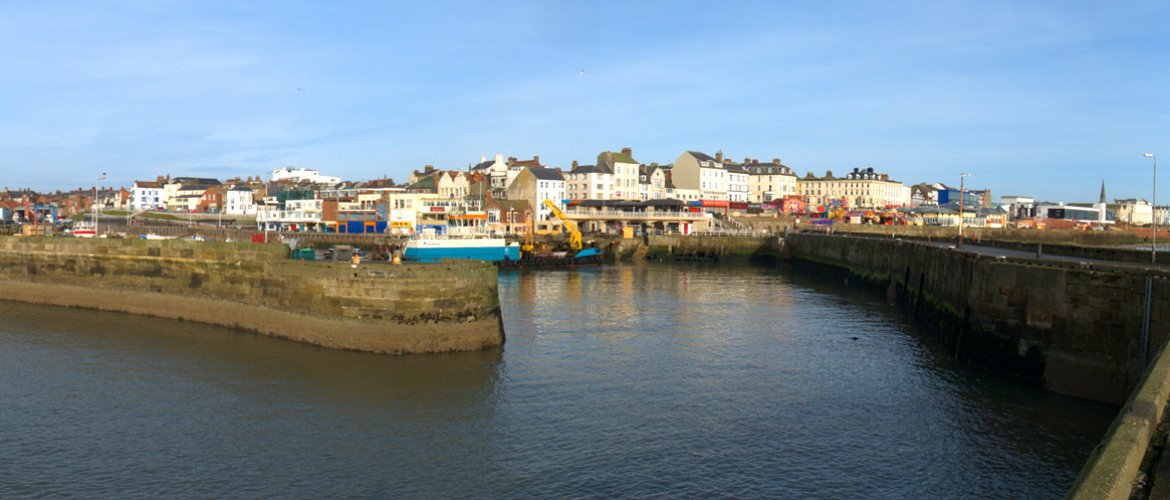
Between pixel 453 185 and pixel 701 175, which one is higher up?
pixel 701 175

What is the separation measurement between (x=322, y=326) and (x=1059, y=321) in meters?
25.9

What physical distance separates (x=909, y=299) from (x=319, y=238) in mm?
64427

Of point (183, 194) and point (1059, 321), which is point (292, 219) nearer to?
point (183, 194)

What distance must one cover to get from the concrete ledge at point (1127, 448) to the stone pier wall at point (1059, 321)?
11.8 m

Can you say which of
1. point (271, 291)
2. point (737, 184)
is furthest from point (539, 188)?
point (271, 291)

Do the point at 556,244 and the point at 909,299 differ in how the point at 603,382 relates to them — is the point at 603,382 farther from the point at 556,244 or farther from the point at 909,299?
the point at 556,244

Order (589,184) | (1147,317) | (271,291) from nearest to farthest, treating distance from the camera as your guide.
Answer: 1. (1147,317)
2. (271,291)
3. (589,184)

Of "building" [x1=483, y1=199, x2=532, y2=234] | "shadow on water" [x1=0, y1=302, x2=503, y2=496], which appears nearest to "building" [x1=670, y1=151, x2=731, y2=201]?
"building" [x1=483, y1=199, x2=532, y2=234]

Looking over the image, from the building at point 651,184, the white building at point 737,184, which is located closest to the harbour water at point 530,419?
the building at point 651,184

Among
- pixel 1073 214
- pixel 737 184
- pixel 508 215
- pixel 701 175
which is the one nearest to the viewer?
pixel 508 215

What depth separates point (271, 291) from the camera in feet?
109

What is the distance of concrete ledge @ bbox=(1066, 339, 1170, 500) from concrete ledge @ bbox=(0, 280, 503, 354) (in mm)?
22247

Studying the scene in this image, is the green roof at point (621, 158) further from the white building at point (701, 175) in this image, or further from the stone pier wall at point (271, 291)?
the stone pier wall at point (271, 291)

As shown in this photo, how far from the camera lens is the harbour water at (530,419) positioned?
17.6 metres
